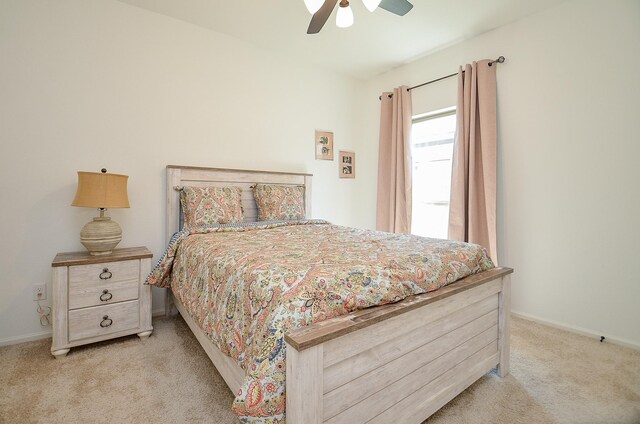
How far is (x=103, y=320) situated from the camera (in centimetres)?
197

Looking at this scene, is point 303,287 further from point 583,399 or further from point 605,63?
point 605,63

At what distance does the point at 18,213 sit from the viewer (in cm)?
203

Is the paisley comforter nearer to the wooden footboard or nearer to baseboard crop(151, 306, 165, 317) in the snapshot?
the wooden footboard

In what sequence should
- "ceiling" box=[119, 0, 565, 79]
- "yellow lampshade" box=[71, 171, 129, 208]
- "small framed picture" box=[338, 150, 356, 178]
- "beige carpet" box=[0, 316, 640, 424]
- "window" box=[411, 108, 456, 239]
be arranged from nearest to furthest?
1. "beige carpet" box=[0, 316, 640, 424]
2. "yellow lampshade" box=[71, 171, 129, 208]
3. "ceiling" box=[119, 0, 565, 79]
4. "window" box=[411, 108, 456, 239]
5. "small framed picture" box=[338, 150, 356, 178]

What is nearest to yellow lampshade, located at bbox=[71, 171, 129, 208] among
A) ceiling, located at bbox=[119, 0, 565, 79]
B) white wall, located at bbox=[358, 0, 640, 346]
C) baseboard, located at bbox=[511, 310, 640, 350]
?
ceiling, located at bbox=[119, 0, 565, 79]

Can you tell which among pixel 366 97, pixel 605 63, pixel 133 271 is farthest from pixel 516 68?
pixel 133 271

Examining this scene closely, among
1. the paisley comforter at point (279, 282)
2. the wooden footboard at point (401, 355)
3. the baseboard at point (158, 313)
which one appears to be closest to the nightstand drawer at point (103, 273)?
the paisley comforter at point (279, 282)

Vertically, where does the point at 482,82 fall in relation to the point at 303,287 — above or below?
above

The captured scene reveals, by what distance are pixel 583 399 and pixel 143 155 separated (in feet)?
10.8

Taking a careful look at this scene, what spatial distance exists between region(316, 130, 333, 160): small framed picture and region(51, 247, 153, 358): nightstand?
2.20 metres

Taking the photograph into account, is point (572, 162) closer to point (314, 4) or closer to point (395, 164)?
point (395, 164)

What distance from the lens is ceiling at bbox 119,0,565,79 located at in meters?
2.39

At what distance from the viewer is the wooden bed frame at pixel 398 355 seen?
875 mm

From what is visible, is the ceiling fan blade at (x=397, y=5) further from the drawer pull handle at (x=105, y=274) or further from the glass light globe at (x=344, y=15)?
the drawer pull handle at (x=105, y=274)
